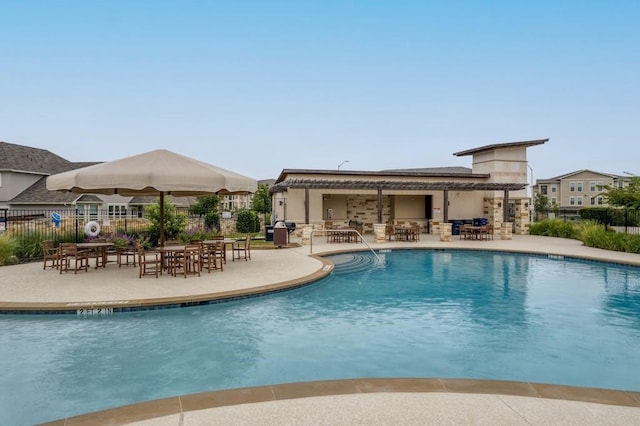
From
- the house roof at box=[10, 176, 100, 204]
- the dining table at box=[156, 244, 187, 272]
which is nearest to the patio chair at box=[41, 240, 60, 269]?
the dining table at box=[156, 244, 187, 272]

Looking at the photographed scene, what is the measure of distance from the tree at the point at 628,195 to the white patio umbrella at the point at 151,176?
20.9m

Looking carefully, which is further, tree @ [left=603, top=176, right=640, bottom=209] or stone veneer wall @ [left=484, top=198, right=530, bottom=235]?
stone veneer wall @ [left=484, top=198, right=530, bottom=235]

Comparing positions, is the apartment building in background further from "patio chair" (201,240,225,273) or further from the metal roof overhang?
"patio chair" (201,240,225,273)

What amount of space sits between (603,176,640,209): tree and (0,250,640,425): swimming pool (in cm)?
1387

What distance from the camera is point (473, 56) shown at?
19.4 metres

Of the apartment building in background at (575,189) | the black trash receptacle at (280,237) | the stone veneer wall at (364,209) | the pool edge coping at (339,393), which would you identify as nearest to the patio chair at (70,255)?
the black trash receptacle at (280,237)

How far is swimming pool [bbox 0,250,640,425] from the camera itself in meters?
4.57

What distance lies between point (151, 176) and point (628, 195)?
23.3m

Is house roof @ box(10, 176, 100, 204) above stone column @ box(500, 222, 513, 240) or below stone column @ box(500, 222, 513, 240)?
above

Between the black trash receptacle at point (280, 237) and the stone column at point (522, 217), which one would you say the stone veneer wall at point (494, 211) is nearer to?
the stone column at point (522, 217)

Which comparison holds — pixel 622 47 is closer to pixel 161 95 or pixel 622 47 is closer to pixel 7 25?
pixel 161 95

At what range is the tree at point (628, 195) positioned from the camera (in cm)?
2008

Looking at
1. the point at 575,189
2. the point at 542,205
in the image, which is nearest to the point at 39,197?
the point at 542,205

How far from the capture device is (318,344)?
19.2 ft
